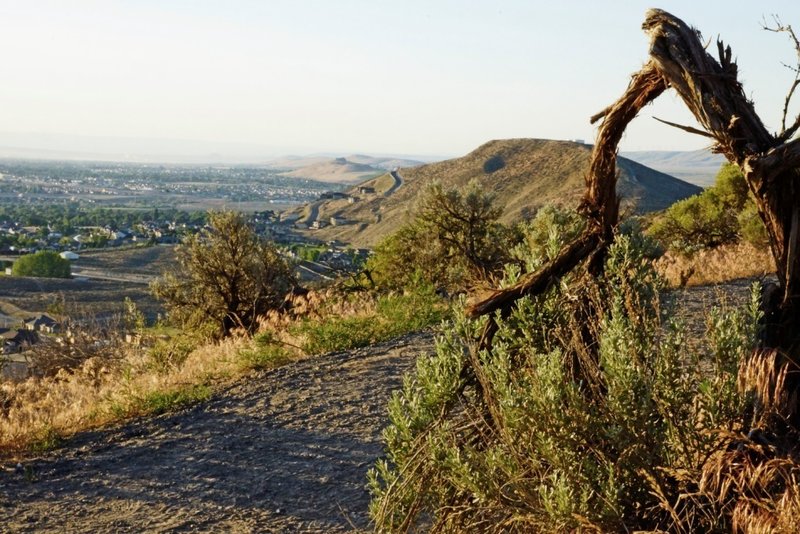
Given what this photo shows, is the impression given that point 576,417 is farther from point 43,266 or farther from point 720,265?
point 43,266

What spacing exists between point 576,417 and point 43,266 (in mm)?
66182

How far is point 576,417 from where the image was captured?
11.2ft

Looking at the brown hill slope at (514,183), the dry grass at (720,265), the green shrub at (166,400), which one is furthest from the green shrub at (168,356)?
the brown hill slope at (514,183)

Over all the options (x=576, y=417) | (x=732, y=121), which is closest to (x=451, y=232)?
(x=576, y=417)

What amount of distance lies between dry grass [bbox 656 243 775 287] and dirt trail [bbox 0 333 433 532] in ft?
22.4

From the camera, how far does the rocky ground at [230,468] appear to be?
578cm

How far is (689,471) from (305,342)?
789 cm

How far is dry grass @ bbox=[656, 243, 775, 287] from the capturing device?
13.8 meters

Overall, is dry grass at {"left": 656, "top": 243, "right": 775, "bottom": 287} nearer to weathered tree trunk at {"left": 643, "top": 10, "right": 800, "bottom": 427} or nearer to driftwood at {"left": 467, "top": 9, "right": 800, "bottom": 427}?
driftwood at {"left": 467, "top": 9, "right": 800, "bottom": 427}

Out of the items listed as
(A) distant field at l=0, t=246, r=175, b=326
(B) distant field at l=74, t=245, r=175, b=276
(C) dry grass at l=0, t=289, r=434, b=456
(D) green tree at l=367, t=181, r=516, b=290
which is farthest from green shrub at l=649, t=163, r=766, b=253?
(B) distant field at l=74, t=245, r=175, b=276

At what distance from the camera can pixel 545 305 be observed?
3979 mm

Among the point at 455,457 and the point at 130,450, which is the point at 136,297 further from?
the point at 455,457

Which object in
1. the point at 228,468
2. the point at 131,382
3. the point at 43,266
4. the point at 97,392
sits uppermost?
the point at 228,468

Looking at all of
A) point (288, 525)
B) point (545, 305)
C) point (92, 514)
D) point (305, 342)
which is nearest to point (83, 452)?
point (92, 514)
